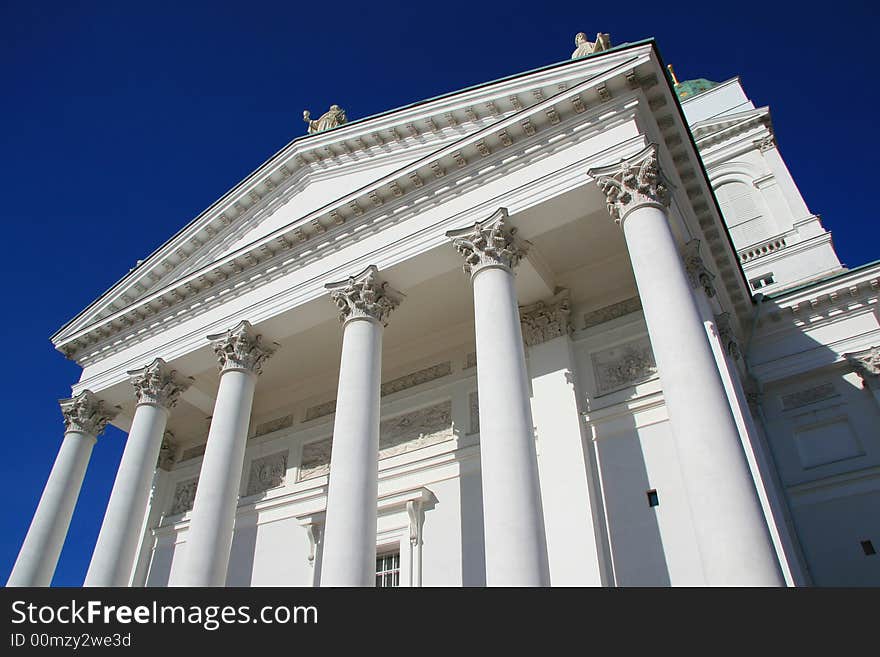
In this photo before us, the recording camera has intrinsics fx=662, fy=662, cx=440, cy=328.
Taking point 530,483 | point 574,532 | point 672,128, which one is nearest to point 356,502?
point 530,483

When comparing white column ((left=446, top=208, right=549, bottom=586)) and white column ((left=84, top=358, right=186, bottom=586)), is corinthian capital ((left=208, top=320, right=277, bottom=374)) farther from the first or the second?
white column ((left=446, top=208, right=549, bottom=586))

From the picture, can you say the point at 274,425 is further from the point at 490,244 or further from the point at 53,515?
the point at 490,244

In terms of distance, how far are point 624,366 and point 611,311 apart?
1.40 meters

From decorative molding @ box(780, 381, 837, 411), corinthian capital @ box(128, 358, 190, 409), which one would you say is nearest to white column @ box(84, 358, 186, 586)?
corinthian capital @ box(128, 358, 190, 409)

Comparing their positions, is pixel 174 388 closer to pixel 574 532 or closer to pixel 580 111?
pixel 574 532

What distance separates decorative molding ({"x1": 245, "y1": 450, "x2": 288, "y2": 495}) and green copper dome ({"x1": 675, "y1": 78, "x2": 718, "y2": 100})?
968 inches

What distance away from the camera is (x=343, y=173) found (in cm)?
1611

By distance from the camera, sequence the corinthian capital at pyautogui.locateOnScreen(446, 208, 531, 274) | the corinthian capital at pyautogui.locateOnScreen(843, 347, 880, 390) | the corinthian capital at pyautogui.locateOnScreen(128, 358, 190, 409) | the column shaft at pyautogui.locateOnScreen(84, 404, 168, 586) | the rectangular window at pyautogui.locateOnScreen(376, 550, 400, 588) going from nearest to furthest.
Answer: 1. the corinthian capital at pyautogui.locateOnScreen(446, 208, 531, 274)
2. the column shaft at pyautogui.locateOnScreen(84, 404, 168, 586)
3. the rectangular window at pyautogui.locateOnScreen(376, 550, 400, 588)
4. the corinthian capital at pyautogui.locateOnScreen(843, 347, 880, 390)
5. the corinthian capital at pyautogui.locateOnScreen(128, 358, 190, 409)

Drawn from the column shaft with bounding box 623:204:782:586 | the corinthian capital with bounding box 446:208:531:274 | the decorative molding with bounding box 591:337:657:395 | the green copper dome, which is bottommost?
the column shaft with bounding box 623:204:782:586

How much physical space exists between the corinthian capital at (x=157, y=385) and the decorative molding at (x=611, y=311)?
31.8 ft

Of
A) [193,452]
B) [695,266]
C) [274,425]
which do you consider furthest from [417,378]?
[193,452]

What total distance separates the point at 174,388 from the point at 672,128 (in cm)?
1231

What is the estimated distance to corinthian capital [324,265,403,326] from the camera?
12711 mm

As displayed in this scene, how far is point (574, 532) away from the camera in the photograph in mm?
11148
